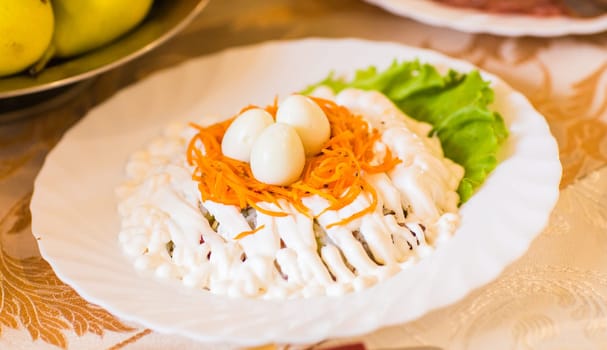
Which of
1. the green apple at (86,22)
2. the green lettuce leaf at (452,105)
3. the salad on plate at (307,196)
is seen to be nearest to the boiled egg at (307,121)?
the salad on plate at (307,196)

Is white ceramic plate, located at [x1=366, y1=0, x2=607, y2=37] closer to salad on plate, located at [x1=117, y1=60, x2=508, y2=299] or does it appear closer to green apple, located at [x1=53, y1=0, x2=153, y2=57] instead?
salad on plate, located at [x1=117, y1=60, x2=508, y2=299]

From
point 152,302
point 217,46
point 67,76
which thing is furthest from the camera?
point 217,46

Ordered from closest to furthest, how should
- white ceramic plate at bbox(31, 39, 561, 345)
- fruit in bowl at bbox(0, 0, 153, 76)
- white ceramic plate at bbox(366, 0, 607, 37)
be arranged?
1. white ceramic plate at bbox(31, 39, 561, 345)
2. fruit in bowl at bbox(0, 0, 153, 76)
3. white ceramic plate at bbox(366, 0, 607, 37)

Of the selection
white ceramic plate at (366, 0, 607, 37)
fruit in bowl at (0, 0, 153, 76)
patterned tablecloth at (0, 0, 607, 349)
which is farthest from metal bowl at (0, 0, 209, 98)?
white ceramic plate at (366, 0, 607, 37)

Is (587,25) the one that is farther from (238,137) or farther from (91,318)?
(91,318)

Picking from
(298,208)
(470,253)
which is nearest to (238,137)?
(298,208)

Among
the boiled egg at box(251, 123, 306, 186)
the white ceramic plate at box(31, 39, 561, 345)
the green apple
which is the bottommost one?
the white ceramic plate at box(31, 39, 561, 345)

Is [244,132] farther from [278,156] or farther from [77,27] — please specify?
[77,27]
